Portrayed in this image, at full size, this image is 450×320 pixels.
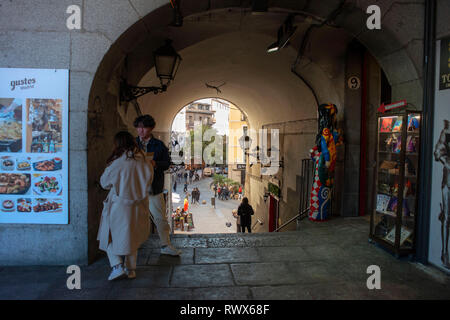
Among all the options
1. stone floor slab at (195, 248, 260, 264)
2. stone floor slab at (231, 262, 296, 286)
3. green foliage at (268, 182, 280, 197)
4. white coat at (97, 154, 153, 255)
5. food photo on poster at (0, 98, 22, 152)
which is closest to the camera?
white coat at (97, 154, 153, 255)

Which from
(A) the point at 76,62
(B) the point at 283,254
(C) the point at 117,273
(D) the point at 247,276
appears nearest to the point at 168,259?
(C) the point at 117,273

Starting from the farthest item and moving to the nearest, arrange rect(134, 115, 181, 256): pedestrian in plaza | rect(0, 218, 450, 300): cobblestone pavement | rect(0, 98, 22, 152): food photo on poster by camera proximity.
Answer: rect(134, 115, 181, 256): pedestrian in plaza < rect(0, 98, 22, 152): food photo on poster < rect(0, 218, 450, 300): cobblestone pavement

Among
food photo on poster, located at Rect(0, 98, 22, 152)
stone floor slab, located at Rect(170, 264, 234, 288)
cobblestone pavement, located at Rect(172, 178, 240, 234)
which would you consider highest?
food photo on poster, located at Rect(0, 98, 22, 152)

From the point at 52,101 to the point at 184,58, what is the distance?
4342 mm

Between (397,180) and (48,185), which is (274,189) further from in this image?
(48,185)

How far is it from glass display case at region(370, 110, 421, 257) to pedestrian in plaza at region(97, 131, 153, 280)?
305cm

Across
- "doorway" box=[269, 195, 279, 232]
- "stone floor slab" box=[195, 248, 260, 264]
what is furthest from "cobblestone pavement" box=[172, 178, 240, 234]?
"stone floor slab" box=[195, 248, 260, 264]

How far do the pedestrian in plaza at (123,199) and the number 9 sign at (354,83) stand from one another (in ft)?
15.8

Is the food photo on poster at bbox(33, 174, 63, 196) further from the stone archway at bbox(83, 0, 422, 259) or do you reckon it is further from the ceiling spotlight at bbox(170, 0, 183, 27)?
the ceiling spotlight at bbox(170, 0, 183, 27)

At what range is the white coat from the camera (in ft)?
11.0

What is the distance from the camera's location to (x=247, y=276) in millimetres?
3613

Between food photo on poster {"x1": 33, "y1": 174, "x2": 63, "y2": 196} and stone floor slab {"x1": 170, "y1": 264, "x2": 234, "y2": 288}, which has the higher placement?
food photo on poster {"x1": 33, "y1": 174, "x2": 63, "y2": 196}

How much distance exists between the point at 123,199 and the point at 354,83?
524cm

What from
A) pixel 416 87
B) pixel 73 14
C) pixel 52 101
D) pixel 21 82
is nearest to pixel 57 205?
pixel 52 101
